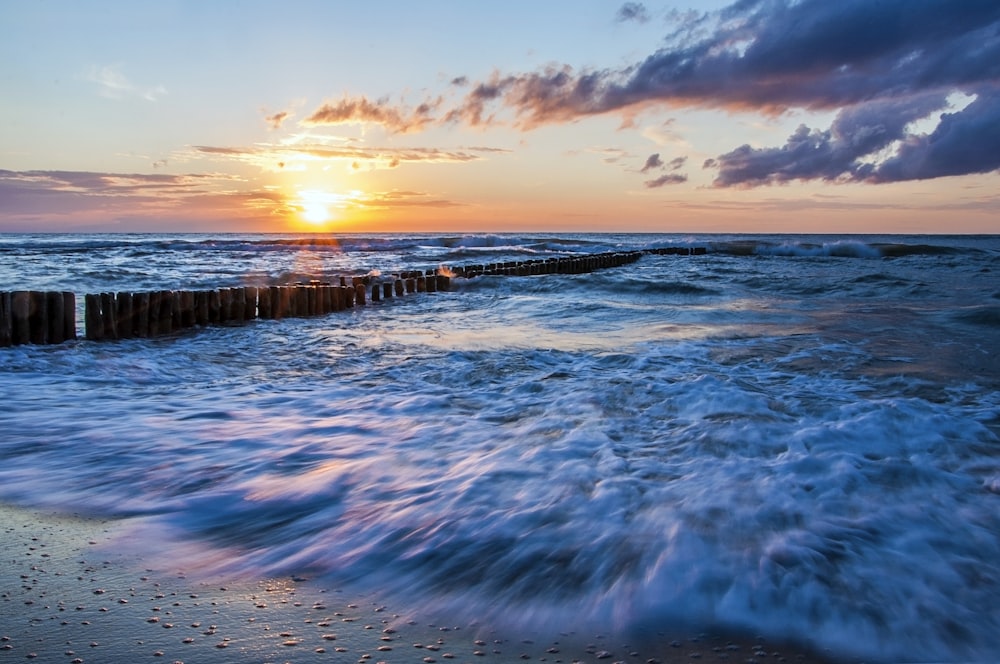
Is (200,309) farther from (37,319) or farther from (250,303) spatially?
(37,319)

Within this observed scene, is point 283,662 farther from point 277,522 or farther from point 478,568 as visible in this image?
point 277,522

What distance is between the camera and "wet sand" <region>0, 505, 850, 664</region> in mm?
2041

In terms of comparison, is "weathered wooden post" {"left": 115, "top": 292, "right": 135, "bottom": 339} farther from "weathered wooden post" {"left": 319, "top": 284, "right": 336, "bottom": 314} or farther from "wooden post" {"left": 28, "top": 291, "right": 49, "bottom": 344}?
"weathered wooden post" {"left": 319, "top": 284, "right": 336, "bottom": 314}

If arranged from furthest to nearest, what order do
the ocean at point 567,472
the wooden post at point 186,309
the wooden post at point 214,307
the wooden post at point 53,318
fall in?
the wooden post at point 214,307, the wooden post at point 186,309, the wooden post at point 53,318, the ocean at point 567,472

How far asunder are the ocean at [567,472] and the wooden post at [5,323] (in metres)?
0.40

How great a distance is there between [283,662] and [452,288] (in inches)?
639

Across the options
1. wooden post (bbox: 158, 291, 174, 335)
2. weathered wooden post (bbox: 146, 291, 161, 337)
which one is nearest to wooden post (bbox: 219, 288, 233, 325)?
wooden post (bbox: 158, 291, 174, 335)

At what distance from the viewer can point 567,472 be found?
12.7ft

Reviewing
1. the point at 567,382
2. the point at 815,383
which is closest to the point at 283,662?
the point at 567,382

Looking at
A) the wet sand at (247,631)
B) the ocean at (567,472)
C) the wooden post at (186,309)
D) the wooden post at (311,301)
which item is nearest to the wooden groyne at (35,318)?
the ocean at (567,472)

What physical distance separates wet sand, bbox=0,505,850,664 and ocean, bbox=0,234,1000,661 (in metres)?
0.13

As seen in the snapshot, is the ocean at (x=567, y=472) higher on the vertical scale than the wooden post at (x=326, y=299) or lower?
lower

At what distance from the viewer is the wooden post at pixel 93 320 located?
28.4 ft

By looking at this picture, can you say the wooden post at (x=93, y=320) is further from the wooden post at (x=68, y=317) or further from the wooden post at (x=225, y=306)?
the wooden post at (x=225, y=306)
